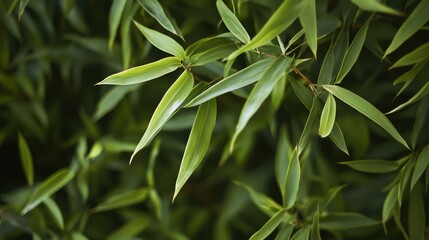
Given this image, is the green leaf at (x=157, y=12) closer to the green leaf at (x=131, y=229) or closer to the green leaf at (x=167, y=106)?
the green leaf at (x=167, y=106)

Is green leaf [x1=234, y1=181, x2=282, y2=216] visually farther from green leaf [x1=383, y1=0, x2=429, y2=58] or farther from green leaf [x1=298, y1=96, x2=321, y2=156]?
green leaf [x1=383, y1=0, x2=429, y2=58]

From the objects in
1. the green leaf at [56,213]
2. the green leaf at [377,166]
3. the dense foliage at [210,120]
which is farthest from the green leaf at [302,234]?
the green leaf at [56,213]

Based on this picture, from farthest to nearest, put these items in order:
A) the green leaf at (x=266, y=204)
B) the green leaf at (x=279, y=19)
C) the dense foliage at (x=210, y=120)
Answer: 1. the green leaf at (x=266, y=204)
2. the dense foliage at (x=210, y=120)
3. the green leaf at (x=279, y=19)

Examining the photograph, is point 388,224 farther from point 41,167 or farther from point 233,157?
point 41,167

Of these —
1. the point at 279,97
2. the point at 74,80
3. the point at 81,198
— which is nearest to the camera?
the point at 279,97

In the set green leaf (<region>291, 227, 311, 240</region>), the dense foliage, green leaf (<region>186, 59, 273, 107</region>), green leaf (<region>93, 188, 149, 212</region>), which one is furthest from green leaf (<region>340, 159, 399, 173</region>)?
green leaf (<region>93, 188, 149, 212</region>)

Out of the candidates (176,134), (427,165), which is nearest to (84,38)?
(176,134)
